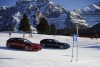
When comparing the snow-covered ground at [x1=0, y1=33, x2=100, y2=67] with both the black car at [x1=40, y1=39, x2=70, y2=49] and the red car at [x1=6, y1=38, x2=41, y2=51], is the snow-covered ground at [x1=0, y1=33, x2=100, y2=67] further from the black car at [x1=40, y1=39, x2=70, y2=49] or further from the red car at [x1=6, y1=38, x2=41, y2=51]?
the black car at [x1=40, y1=39, x2=70, y2=49]

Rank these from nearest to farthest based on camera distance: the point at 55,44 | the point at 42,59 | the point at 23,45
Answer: the point at 42,59, the point at 23,45, the point at 55,44

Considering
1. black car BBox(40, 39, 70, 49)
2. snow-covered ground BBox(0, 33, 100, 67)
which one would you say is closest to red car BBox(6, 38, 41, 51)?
snow-covered ground BBox(0, 33, 100, 67)

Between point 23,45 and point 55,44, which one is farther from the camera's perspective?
point 55,44

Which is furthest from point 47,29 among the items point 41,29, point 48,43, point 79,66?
point 79,66

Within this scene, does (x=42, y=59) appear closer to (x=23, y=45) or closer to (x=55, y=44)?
(x=23, y=45)

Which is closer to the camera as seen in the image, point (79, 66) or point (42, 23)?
point (79, 66)

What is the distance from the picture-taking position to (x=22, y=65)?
66.7 ft

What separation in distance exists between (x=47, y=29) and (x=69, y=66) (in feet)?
384

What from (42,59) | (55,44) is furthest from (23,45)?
(42,59)

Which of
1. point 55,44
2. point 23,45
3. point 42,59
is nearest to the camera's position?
point 42,59

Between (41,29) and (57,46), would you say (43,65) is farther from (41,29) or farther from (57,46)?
(41,29)

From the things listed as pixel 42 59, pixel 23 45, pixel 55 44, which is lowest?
pixel 42 59

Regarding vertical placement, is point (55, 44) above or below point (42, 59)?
above

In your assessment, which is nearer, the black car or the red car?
the red car
